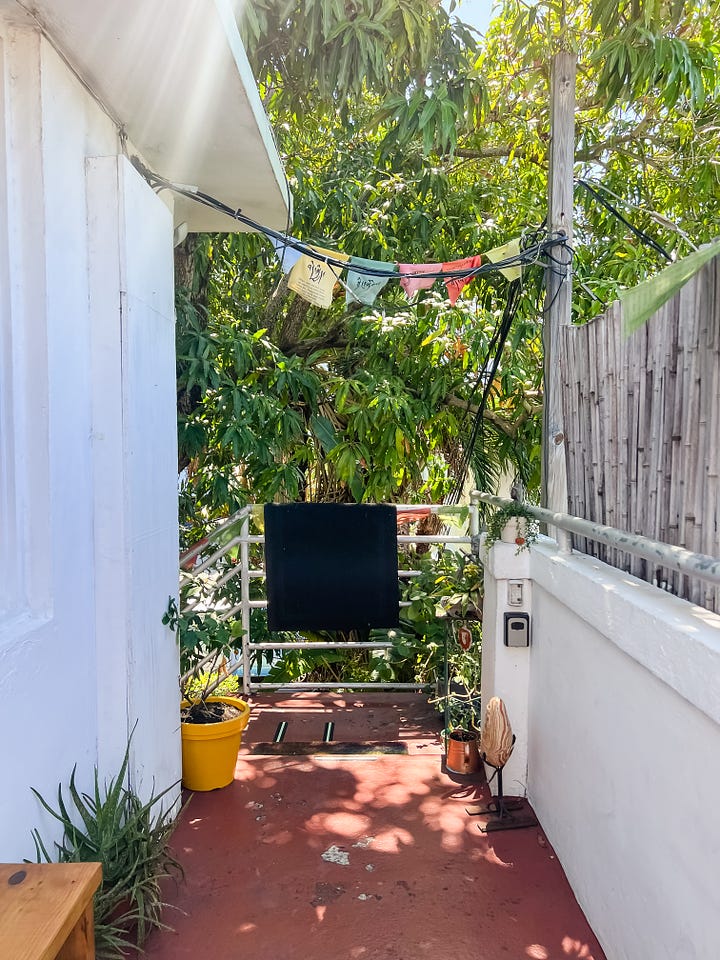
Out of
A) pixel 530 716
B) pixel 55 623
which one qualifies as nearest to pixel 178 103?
pixel 55 623

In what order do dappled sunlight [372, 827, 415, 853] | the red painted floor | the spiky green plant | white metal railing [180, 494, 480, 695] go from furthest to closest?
white metal railing [180, 494, 480, 695]
dappled sunlight [372, 827, 415, 853]
the red painted floor
the spiky green plant

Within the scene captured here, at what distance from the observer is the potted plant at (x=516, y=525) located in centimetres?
297

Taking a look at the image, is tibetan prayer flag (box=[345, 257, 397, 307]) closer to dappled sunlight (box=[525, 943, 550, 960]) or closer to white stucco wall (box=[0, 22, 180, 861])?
white stucco wall (box=[0, 22, 180, 861])

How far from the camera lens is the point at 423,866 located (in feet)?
8.26

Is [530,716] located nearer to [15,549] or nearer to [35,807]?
[35,807]

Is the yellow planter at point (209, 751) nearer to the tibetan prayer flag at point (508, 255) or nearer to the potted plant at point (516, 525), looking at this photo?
the potted plant at point (516, 525)

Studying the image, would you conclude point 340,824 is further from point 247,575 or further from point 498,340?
point 498,340

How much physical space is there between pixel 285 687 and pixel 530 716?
1952 mm

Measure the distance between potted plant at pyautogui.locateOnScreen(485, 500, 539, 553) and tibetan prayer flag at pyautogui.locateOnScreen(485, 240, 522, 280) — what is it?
4.10 feet

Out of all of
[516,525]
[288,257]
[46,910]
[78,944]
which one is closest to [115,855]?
[78,944]

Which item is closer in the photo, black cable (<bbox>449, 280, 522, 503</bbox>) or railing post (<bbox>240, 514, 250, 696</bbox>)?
black cable (<bbox>449, 280, 522, 503</bbox>)

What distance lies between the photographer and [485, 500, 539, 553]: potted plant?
9.73 ft

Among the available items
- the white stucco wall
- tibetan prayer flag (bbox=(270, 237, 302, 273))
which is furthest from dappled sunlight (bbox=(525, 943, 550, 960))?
→ tibetan prayer flag (bbox=(270, 237, 302, 273))

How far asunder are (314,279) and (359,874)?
2.69 metres
